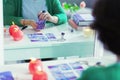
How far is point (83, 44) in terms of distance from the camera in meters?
1.62

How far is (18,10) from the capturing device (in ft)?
5.74

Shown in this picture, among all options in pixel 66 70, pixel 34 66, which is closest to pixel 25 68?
pixel 34 66

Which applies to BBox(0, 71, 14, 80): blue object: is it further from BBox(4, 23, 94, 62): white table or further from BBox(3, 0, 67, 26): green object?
BBox(3, 0, 67, 26): green object

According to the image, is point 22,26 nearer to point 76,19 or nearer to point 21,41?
point 21,41

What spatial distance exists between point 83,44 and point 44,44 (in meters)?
0.22

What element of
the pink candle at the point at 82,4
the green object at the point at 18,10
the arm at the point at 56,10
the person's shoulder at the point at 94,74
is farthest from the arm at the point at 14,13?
the person's shoulder at the point at 94,74

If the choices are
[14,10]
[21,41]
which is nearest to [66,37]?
[21,41]

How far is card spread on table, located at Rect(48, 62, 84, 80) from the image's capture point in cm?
110

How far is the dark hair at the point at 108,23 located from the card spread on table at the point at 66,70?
52cm

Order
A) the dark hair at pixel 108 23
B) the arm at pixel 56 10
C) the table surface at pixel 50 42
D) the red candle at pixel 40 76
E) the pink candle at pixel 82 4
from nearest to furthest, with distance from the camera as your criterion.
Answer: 1. the dark hair at pixel 108 23
2. the red candle at pixel 40 76
3. the table surface at pixel 50 42
4. the arm at pixel 56 10
5. the pink candle at pixel 82 4

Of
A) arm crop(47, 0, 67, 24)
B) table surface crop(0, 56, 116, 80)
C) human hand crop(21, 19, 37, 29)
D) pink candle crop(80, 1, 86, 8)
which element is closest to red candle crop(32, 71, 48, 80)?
table surface crop(0, 56, 116, 80)

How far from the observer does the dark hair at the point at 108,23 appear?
22.2 inches

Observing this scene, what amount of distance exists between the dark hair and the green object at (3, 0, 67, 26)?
111 cm

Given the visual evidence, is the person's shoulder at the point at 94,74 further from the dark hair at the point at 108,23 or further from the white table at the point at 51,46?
the white table at the point at 51,46
